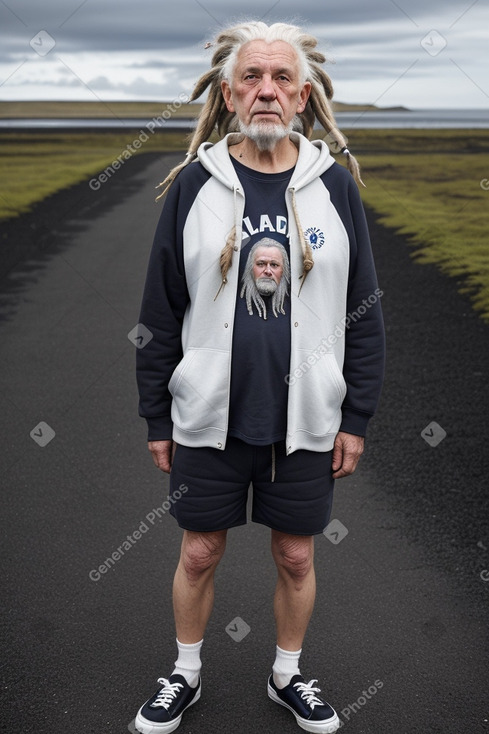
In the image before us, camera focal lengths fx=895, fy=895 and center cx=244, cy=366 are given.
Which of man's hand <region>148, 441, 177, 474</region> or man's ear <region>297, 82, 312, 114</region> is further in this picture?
man's hand <region>148, 441, 177, 474</region>

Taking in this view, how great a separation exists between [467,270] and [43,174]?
Answer: 19.7 meters

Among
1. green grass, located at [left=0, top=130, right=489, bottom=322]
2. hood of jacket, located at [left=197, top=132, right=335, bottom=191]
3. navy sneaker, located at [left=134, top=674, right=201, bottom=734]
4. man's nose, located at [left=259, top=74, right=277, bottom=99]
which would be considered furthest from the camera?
green grass, located at [left=0, top=130, right=489, bottom=322]

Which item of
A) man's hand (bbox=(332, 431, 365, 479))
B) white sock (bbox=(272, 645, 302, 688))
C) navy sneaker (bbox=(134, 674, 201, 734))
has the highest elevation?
man's hand (bbox=(332, 431, 365, 479))

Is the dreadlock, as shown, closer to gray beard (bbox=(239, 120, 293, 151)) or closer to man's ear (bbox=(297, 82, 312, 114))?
man's ear (bbox=(297, 82, 312, 114))

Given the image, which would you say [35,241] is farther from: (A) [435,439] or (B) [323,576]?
(B) [323,576]

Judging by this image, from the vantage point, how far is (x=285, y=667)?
3215 mm

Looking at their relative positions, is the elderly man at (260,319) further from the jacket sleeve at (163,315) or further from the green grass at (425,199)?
the green grass at (425,199)

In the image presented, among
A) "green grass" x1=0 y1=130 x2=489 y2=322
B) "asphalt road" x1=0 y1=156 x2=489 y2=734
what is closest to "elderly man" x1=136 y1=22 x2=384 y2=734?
"asphalt road" x1=0 y1=156 x2=489 y2=734

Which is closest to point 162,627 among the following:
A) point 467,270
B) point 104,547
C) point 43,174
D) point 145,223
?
point 104,547

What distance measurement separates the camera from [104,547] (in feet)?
13.9

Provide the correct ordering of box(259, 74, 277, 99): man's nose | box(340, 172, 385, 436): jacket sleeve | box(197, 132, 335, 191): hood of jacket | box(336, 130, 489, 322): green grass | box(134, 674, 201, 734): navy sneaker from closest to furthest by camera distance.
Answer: box(259, 74, 277, 99): man's nose → box(197, 132, 335, 191): hood of jacket → box(340, 172, 385, 436): jacket sleeve → box(134, 674, 201, 734): navy sneaker → box(336, 130, 489, 322): green grass

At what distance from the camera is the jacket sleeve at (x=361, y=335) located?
2.93 metres

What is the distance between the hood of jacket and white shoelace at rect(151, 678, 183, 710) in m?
1.73

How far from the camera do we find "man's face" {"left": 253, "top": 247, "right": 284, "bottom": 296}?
109 inches
